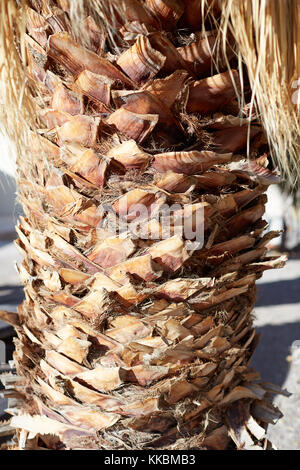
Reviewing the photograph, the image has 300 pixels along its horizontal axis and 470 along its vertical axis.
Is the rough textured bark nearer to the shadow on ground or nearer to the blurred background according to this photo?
the blurred background

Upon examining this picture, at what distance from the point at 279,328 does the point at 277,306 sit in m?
0.60

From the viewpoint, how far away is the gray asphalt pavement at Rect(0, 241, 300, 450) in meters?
2.44

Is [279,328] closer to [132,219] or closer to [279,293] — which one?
[279,293]

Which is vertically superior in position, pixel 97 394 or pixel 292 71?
pixel 292 71

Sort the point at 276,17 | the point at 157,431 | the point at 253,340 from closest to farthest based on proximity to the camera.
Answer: the point at 276,17 < the point at 157,431 < the point at 253,340

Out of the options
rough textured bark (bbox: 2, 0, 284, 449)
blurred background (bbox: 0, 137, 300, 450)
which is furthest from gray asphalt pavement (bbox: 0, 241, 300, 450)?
rough textured bark (bbox: 2, 0, 284, 449)

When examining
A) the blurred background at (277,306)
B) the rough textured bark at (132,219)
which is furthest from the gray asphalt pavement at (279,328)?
the rough textured bark at (132,219)

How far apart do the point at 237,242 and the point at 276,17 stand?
0.41 meters

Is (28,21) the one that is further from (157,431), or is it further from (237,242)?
(157,431)

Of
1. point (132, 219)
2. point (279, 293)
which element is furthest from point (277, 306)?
point (132, 219)

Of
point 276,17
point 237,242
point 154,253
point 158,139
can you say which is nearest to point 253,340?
point 237,242

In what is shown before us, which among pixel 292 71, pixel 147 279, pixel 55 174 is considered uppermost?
pixel 292 71

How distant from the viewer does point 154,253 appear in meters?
0.74

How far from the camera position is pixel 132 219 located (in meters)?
0.74
